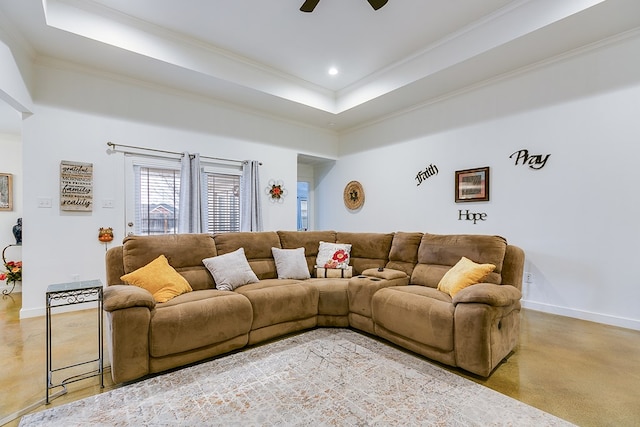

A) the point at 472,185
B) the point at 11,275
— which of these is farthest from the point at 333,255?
the point at 11,275

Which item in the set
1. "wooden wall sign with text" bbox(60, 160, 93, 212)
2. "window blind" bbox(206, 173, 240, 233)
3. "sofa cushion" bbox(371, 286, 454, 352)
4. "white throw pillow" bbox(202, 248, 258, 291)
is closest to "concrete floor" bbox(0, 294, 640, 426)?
"sofa cushion" bbox(371, 286, 454, 352)

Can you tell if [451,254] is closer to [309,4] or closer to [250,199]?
[309,4]

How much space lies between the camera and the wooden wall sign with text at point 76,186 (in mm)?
3568

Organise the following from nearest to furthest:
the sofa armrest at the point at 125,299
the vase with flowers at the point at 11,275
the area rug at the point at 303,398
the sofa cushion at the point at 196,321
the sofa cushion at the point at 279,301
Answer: the area rug at the point at 303,398 → the sofa armrest at the point at 125,299 → the sofa cushion at the point at 196,321 → the sofa cushion at the point at 279,301 → the vase with flowers at the point at 11,275

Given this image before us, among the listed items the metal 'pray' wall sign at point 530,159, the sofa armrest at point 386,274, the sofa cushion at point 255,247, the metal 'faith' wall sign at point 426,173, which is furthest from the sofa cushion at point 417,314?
the metal 'faith' wall sign at point 426,173

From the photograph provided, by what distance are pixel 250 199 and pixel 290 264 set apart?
6.39ft

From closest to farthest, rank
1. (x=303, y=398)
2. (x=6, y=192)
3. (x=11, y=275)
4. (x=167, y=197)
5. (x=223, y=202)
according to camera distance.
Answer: (x=303, y=398) < (x=167, y=197) < (x=11, y=275) < (x=223, y=202) < (x=6, y=192)

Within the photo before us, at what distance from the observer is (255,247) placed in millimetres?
3430

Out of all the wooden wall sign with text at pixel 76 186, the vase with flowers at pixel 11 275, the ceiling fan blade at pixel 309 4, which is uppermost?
the ceiling fan blade at pixel 309 4

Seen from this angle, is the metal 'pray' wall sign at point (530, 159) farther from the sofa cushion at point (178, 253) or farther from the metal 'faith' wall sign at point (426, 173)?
the sofa cushion at point (178, 253)

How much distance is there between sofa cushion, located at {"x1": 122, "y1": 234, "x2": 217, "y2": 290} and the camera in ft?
8.68

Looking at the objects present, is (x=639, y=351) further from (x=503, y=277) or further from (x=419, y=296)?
(x=419, y=296)

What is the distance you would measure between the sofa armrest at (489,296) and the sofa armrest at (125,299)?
223 cm

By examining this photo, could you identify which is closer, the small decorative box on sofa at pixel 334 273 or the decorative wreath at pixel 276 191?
the small decorative box on sofa at pixel 334 273
